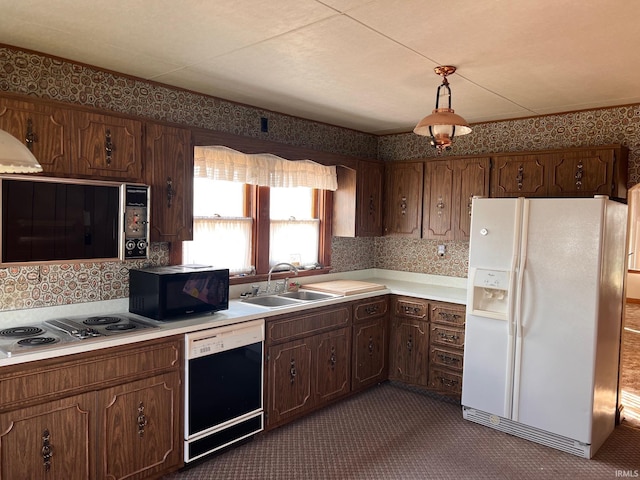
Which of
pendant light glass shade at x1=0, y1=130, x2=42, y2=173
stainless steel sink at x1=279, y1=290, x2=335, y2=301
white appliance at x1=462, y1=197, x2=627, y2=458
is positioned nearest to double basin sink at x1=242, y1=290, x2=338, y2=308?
stainless steel sink at x1=279, y1=290, x2=335, y2=301

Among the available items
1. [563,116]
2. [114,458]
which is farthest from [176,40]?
[563,116]

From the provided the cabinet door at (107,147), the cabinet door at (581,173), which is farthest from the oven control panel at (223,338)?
the cabinet door at (581,173)

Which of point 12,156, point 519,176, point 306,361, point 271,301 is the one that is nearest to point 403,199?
point 519,176

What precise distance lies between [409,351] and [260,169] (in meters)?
2.13

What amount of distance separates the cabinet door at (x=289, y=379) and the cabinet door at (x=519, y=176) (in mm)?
2167

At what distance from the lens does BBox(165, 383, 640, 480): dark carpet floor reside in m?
2.87

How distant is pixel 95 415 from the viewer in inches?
93.7

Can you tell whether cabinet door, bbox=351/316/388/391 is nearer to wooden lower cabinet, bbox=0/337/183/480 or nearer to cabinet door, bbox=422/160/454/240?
cabinet door, bbox=422/160/454/240

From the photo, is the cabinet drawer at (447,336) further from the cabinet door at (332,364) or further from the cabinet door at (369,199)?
the cabinet door at (369,199)

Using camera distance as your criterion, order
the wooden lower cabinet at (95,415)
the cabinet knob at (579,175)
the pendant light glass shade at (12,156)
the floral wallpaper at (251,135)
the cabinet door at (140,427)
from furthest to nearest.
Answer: the cabinet knob at (579,175), the floral wallpaper at (251,135), the cabinet door at (140,427), the wooden lower cabinet at (95,415), the pendant light glass shade at (12,156)

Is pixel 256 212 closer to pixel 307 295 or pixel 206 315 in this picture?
pixel 307 295

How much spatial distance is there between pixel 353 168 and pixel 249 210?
3.83 feet

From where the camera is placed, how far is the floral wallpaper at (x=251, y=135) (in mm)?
2688
